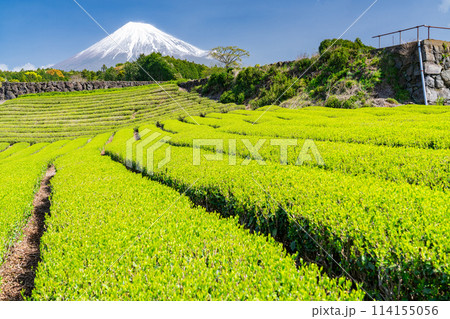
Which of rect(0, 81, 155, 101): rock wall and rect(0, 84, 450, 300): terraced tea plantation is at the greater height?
rect(0, 81, 155, 101): rock wall

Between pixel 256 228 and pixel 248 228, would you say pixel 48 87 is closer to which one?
pixel 248 228

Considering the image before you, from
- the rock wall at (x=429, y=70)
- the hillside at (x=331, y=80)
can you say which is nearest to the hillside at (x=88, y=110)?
the hillside at (x=331, y=80)

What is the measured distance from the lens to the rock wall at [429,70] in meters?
30.8

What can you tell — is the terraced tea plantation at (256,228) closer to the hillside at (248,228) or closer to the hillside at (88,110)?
the hillside at (248,228)

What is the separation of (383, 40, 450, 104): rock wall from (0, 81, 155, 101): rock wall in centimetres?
7310

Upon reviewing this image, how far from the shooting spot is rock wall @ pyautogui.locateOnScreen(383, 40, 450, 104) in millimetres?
30828

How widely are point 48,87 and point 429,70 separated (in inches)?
3678

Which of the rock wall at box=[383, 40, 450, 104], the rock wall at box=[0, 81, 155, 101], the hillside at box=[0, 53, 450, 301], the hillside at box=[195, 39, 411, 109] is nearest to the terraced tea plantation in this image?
the hillside at box=[0, 53, 450, 301]

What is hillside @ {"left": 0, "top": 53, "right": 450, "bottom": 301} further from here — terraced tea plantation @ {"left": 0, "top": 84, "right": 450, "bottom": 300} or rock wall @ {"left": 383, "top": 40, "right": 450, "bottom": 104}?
rock wall @ {"left": 383, "top": 40, "right": 450, "bottom": 104}

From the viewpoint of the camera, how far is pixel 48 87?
78.2 m

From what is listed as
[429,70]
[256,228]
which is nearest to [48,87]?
[429,70]

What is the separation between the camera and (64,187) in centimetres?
1012

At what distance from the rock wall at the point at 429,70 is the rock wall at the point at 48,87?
73.1 m

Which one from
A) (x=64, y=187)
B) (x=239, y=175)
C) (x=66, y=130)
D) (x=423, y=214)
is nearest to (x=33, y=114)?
(x=66, y=130)
